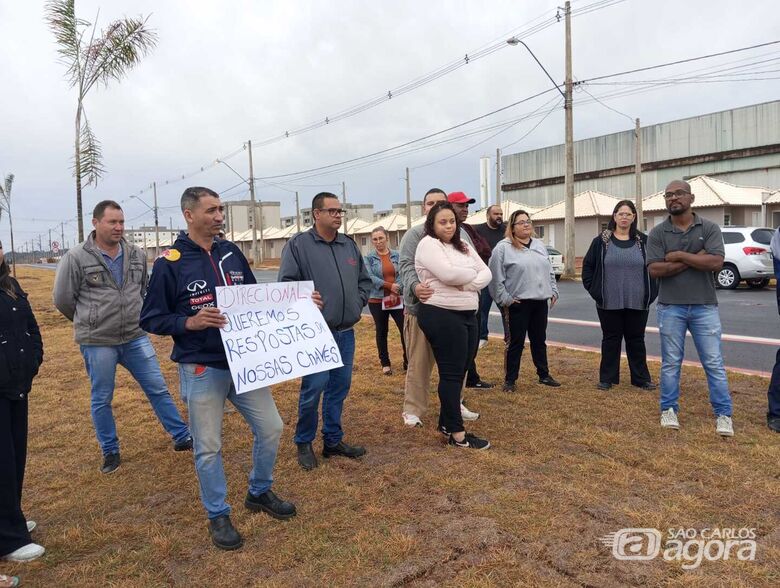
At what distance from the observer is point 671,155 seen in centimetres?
4622

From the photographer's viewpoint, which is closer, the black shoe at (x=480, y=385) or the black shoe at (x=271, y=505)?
the black shoe at (x=271, y=505)

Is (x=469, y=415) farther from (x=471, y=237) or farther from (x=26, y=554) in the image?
(x=26, y=554)

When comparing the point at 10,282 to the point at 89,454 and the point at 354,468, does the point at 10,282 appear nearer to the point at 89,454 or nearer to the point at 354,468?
the point at 89,454

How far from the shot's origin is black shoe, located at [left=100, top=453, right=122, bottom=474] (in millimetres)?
4250

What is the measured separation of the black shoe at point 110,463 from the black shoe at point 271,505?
57.2 inches

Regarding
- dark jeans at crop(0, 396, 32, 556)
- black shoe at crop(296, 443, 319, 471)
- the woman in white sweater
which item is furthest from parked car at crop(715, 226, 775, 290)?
dark jeans at crop(0, 396, 32, 556)

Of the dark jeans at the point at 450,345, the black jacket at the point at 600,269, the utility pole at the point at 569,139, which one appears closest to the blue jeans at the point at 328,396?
the dark jeans at the point at 450,345

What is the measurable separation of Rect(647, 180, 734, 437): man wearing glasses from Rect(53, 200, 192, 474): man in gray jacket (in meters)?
4.24

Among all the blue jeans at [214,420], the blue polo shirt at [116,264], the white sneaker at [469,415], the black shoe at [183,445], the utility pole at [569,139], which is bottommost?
the black shoe at [183,445]

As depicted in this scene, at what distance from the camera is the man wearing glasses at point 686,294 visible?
452 cm

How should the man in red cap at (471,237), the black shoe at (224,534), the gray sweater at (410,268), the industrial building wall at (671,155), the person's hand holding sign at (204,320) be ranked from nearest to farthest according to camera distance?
the person's hand holding sign at (204,320)
the black shoe at (224,534)
the gray sweater at (410,268)
the man in red cap at (471,237)
the industrial building wall at (671,155)

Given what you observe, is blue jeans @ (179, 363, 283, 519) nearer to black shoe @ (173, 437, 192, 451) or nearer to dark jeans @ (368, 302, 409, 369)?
black shoe @ (173, 437, 192, 451)

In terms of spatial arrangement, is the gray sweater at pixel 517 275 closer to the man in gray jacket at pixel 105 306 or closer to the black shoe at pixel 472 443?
the black shoe at pixel 472 443

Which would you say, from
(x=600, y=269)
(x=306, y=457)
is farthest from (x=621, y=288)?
(x=306, y=457)
